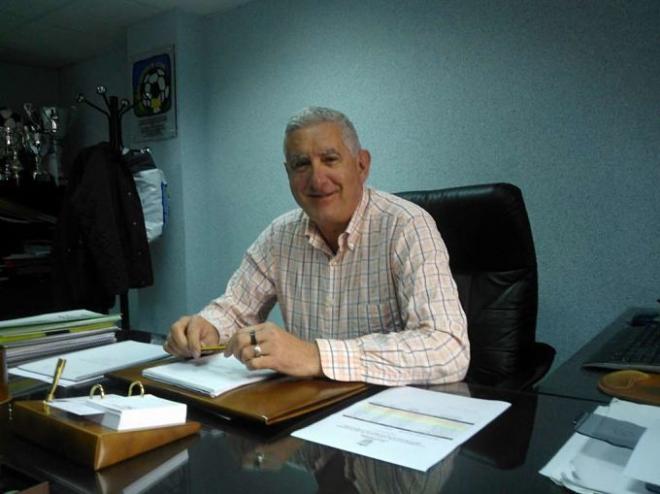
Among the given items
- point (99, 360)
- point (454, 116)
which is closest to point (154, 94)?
point (454, 116)

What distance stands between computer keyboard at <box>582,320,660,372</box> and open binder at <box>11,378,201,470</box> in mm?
781

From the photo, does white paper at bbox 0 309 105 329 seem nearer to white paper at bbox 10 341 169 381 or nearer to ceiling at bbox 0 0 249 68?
white paper at bbox 10 341 169 381

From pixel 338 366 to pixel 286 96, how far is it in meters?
2.23

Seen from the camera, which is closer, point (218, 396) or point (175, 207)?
point (218, 396)

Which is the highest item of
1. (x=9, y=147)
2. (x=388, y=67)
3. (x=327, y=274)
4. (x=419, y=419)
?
(x=388, y=67)

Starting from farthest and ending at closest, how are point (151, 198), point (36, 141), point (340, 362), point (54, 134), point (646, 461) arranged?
point (54, 134) → point (36, 141) → point (151, 198) → point (340, 362) → point (646, 461)

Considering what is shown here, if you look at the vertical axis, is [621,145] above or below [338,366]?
above

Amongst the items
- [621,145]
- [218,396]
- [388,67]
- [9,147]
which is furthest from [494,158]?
[9,147]

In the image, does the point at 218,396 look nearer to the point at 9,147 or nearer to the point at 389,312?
the point at 389,312

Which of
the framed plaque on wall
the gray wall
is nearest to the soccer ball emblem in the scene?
the framed plaque on wall

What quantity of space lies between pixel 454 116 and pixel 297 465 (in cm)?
193

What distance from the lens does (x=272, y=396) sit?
765mm

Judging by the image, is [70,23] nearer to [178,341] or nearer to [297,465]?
[178,341]

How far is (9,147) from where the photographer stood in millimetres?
3242
